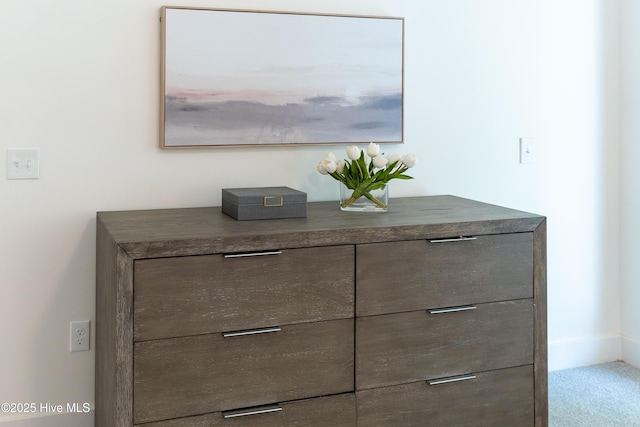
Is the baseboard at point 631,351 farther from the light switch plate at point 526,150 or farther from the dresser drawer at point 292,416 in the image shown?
the dresser drawer at point 292,416

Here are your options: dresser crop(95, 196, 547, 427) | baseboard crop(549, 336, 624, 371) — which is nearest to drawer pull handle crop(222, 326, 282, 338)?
dresser crop(95, 196, 547, 427)

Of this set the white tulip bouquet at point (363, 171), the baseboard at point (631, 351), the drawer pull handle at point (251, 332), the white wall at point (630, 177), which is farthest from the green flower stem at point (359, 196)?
the baseboard at point (631, 351)

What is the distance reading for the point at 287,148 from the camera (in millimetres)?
2703

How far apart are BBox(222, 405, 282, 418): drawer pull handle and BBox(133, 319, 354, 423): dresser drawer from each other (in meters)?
0.02

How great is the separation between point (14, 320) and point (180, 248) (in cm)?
81

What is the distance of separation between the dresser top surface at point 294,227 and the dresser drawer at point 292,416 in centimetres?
46

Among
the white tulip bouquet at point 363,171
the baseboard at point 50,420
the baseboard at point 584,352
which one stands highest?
the white tulip bouquet at point 363,171

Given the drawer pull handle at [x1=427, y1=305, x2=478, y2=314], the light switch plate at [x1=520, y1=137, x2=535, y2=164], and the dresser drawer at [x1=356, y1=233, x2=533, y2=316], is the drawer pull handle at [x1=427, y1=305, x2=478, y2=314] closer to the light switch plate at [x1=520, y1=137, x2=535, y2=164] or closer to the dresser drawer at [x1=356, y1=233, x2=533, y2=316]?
the dresser drawer at [x1=356, y1=233, x2=533, y2=316]

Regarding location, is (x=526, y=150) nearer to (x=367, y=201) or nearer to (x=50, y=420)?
(x=367, y=201)

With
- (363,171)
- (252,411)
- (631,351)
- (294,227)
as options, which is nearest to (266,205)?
(294,227)

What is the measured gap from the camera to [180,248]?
6.46 ft

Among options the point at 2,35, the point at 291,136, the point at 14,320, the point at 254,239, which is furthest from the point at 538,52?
the point at 14,320

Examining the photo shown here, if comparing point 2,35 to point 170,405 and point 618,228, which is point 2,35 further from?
point 618,228

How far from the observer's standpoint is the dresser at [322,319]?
6.47 ft
